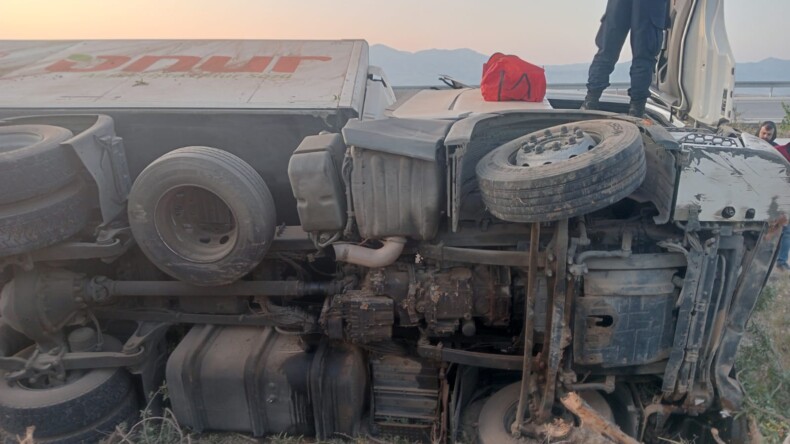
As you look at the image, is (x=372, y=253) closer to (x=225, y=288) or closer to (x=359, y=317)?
(x=359, y=317)

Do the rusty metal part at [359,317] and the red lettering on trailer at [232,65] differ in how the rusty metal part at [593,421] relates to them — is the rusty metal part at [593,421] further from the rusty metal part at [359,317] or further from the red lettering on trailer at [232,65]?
the red lettering on trailer at [232,65]

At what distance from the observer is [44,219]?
10.5 ft

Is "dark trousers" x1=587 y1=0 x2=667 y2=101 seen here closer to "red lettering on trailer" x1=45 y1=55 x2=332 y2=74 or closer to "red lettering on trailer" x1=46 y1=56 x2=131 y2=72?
"red lettering on trailer" x1=45 y1=55 x2=332 y2=74

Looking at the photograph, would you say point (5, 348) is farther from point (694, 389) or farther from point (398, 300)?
point (694, 389)

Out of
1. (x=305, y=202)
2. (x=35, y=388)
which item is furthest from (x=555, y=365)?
(x=35, y=388)

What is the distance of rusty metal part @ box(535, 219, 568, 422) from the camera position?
2740 millimetres

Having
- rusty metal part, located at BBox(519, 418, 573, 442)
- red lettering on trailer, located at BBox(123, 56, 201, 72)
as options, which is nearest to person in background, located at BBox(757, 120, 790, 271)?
rusty metal part, located at BBox(519, 418, 573, 442)

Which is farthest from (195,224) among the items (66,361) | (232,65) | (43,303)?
(232,65)

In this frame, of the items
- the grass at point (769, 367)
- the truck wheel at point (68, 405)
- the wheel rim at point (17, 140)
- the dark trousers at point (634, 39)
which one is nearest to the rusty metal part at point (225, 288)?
the truck wheel at point (68, 405)

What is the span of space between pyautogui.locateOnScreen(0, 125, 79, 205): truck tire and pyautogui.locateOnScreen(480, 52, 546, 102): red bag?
2.72 meters

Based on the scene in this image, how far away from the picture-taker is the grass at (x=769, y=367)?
2.95m

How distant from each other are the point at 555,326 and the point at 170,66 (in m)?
3.18

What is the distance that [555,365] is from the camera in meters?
2.91

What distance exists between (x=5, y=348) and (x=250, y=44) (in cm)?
277
